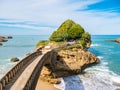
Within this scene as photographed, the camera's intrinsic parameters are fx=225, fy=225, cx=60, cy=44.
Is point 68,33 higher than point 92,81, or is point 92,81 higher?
point 68,33

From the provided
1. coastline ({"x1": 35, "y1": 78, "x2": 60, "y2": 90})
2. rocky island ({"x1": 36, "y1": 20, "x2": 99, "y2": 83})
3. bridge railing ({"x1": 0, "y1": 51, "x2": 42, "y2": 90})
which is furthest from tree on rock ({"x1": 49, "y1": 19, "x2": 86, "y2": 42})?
bridge railing ({"x1": 0, "y1": 51, "x2": 42, "y2": 90})

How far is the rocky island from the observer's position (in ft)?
171

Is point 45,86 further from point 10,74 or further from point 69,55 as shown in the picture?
point 10,74

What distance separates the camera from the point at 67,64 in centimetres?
5541

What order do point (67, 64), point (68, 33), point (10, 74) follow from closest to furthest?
point (10, 74) < point (67, 64) < point (68, 33)

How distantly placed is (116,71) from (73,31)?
75.8 ft

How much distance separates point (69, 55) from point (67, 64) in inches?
178

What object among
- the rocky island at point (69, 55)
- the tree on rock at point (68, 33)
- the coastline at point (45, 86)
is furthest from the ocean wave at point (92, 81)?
the tree on rock at point (68, 33)

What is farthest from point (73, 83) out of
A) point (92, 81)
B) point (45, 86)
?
point (45, 86)

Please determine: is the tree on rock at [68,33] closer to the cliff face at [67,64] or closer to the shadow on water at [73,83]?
the cliff face at [67,64]

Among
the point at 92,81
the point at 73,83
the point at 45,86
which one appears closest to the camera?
the point at 45,86

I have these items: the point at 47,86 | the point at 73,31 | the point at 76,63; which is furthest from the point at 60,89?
the point at 73,31

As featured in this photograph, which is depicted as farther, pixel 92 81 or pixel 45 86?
pixel 92 81

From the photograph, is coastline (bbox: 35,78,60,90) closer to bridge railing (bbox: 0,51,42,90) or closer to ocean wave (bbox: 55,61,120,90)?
ocean wave (bbox: 55,61,120,90)
